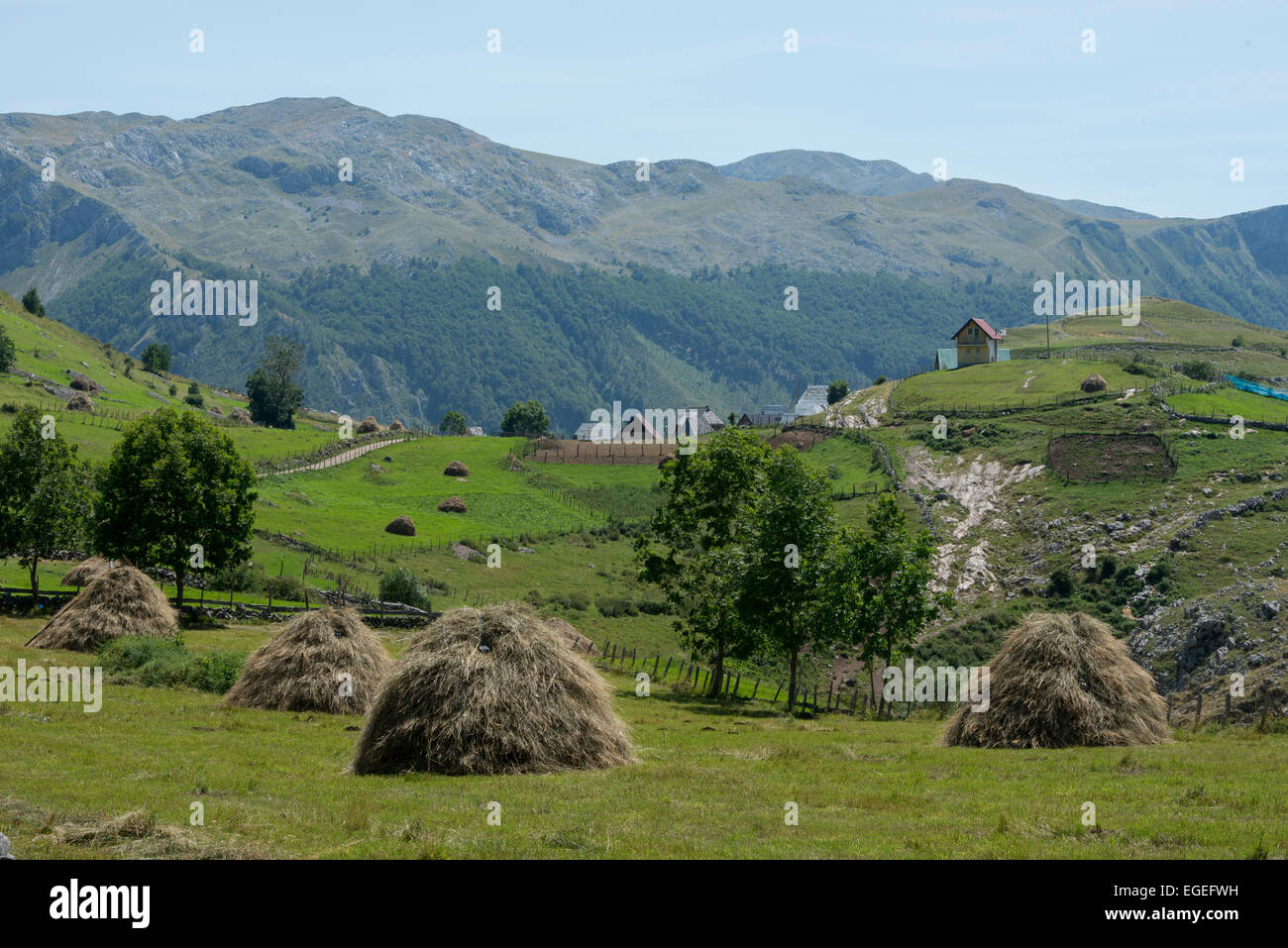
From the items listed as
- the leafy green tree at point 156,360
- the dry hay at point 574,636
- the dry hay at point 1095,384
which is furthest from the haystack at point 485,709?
the leafy green tree at point 156,360

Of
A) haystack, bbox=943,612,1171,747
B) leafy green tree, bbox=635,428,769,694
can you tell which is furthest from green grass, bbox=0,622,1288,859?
leafy green tree, bbox=635,428,769,694

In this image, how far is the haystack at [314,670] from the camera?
33281 millimetres

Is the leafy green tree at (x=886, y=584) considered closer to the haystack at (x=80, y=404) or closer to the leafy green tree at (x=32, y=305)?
the haystack at (x=80, y=404)

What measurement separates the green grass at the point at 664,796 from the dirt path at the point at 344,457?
8145cm

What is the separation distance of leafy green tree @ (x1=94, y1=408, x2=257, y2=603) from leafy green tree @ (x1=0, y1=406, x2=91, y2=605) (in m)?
1.40

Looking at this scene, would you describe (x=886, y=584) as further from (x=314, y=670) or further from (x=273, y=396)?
(x=273, y=396)

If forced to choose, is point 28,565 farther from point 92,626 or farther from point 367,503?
point 367,503

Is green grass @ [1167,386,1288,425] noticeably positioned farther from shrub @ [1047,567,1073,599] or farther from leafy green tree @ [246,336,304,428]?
leafy green tree @ [246,336,304,428]

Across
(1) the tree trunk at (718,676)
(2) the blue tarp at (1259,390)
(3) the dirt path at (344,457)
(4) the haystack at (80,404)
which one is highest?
(2) the blue tarp at (1259,390)

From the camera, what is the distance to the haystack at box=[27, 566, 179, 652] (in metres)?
41.0

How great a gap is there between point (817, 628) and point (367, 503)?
212 ft

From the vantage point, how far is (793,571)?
4397 centimetres
